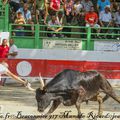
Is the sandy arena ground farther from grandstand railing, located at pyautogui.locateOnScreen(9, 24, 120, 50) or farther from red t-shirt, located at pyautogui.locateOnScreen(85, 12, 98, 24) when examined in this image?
red t-shirt, located at pyautogui.locateOnScreen(85, 12, 98, 24)

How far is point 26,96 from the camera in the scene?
15836 millimetres

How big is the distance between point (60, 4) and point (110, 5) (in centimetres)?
214

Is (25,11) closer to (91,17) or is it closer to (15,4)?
(15,4)

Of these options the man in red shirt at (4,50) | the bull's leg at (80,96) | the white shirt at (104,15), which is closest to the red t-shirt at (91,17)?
the white shirt at (104,15)

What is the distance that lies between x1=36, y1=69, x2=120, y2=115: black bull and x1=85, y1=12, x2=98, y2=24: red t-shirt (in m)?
8.87

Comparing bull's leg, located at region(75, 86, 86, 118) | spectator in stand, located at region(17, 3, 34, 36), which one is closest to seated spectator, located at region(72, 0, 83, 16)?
spectator in stand, located at region(17, 3, 34, 36)

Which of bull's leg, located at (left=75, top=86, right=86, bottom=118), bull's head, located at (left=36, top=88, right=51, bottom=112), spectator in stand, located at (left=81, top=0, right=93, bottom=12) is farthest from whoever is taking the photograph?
spectator in stand, located at (left=81, top=0, right=93, bottom=12)

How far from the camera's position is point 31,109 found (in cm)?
1307


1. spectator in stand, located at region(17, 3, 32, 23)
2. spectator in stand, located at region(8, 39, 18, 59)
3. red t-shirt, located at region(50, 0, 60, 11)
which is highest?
red t-shirt, located at region(50, 0, 60, 11)

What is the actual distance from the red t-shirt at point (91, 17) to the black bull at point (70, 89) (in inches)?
349

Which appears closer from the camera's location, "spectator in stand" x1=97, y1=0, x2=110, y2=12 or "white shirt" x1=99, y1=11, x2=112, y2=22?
"white shirt" x1=99, y1=11, x2=112, y2=22

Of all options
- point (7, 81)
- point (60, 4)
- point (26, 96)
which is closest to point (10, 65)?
point (7, 81)

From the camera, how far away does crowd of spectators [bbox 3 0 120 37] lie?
66.2 feet

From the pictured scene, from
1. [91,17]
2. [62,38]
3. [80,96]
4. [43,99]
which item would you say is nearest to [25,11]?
[62,38]
